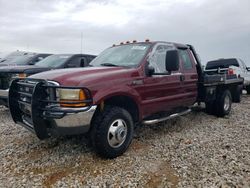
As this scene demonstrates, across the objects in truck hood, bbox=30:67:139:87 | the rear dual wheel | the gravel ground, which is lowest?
the gravel ground

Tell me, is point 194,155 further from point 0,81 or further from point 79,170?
point 0,81

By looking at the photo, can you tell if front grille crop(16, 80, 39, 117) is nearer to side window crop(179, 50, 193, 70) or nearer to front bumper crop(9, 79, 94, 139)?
front bumper crop(9, 79, 94, 139)

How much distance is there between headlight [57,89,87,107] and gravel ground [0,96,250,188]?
893mm

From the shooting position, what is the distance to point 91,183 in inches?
116

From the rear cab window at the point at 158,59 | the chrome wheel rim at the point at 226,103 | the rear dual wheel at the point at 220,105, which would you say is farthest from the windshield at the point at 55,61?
the chrome wheel rim at the point at 226,103

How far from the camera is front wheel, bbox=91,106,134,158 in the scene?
11.2 feet

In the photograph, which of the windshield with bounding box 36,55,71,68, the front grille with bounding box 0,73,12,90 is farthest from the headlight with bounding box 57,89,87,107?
the windshield with bounding box 36,55,71,68

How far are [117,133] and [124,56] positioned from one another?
1596 millimetres

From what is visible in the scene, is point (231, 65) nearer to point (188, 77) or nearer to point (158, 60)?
point (188, 77)

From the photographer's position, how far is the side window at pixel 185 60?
5.22m

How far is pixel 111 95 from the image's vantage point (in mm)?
3498

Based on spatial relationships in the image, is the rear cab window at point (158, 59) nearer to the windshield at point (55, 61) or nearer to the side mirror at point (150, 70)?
the side mirror at point (150, 70)

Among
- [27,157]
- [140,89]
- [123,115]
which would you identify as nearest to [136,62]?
[140,89]

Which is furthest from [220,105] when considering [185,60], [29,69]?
[29,69]
